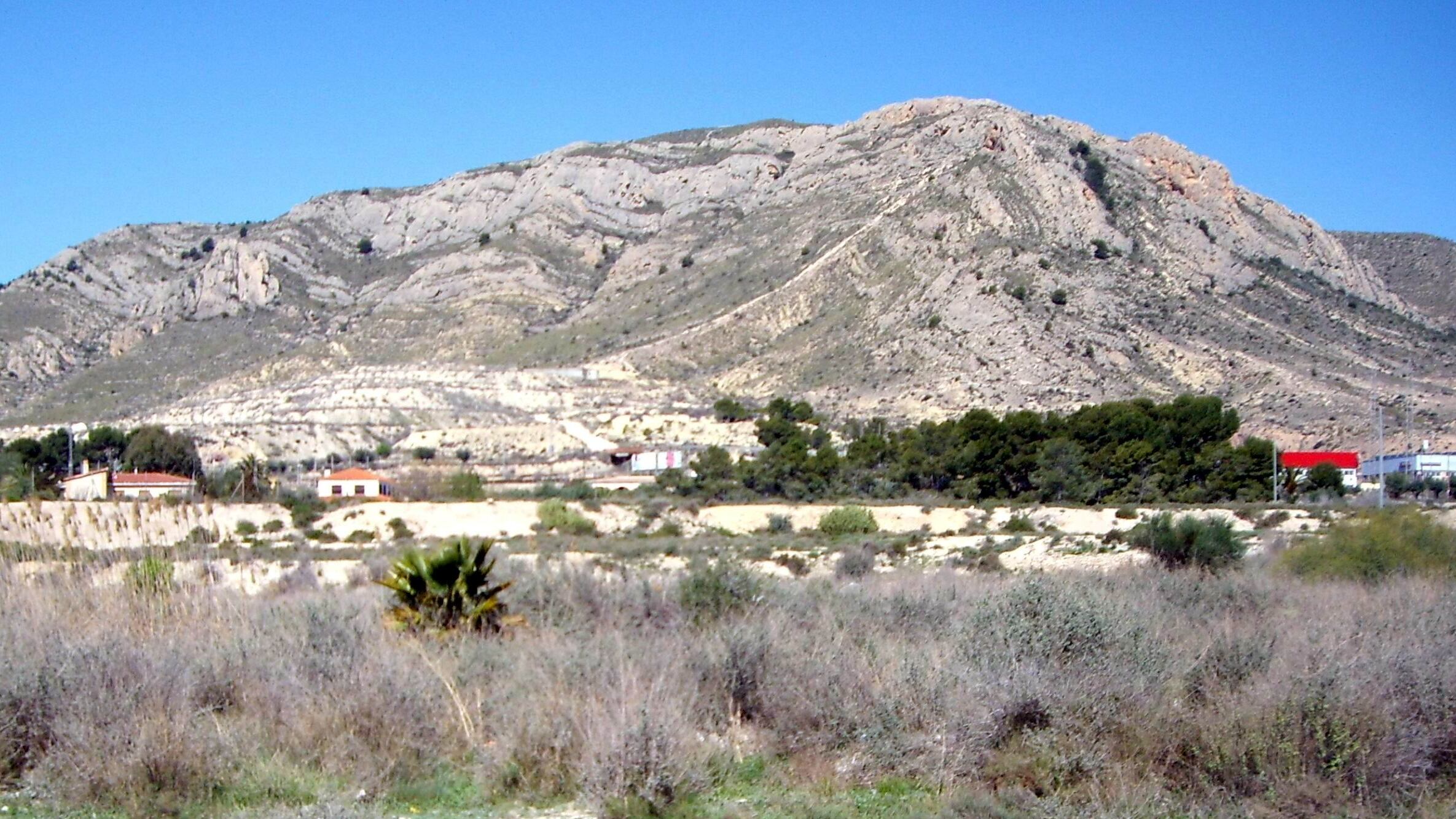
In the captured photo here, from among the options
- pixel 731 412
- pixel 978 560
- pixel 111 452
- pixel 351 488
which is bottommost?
pixel 978 560

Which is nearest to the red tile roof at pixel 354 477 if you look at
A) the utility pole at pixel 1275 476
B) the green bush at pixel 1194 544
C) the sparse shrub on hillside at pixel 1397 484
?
the utility pole at pixel 1275 476

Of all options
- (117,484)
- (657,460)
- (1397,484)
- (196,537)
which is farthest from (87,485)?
(1397,484)

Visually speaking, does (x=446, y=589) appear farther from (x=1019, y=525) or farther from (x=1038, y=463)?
(x=1038, y=463)

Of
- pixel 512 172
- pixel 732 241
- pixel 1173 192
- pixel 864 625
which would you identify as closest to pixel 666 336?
pixel 732 241

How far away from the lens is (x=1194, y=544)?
23.9m

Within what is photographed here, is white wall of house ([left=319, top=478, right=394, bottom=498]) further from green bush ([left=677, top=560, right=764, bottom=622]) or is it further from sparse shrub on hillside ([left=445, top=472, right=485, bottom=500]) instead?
green bush ([left=677, top=560, right=764, bottom=622])

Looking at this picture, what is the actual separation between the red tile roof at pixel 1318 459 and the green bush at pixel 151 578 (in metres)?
48.3

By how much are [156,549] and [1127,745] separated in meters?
8.52

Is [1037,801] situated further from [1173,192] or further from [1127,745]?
[1173,192]

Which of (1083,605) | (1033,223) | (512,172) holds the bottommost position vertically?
(1083,605)

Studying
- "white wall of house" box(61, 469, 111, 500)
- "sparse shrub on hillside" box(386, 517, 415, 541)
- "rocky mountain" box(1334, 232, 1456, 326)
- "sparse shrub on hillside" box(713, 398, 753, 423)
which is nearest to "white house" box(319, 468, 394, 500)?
"white wall of house" box(61, 469, 111, 500)

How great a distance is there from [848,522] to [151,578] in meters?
32.2

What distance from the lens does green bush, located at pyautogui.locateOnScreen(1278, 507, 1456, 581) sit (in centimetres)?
1942

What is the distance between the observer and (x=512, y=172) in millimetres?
123875
